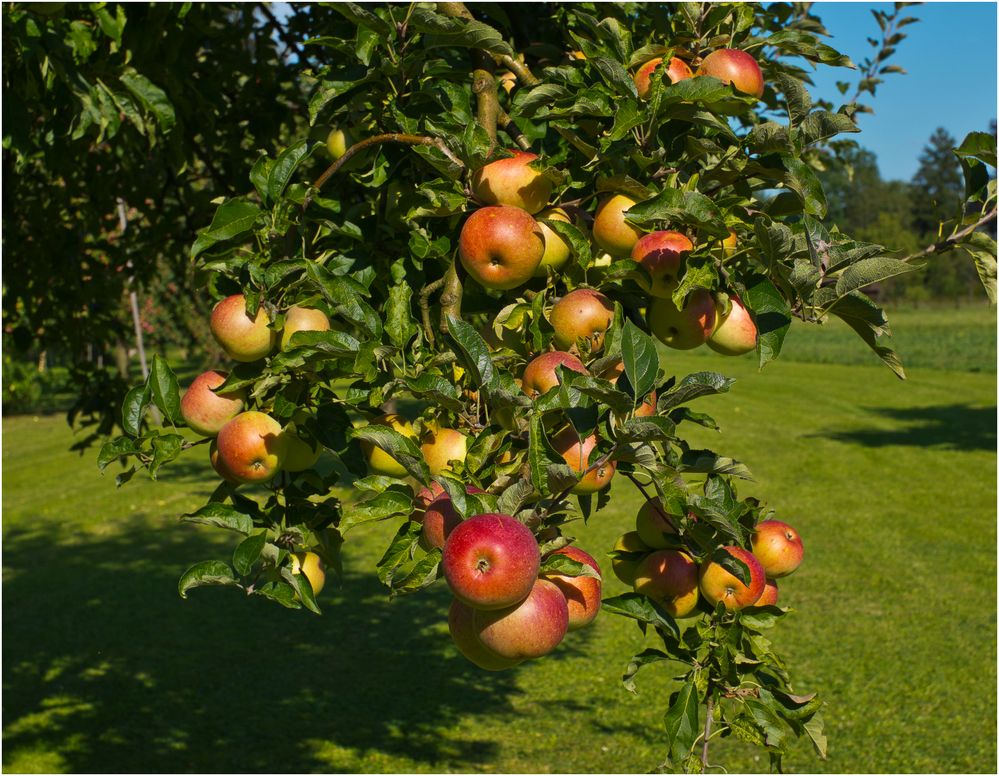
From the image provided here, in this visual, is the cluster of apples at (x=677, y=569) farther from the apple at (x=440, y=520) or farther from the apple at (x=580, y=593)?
the apple at (x=440, y=520)

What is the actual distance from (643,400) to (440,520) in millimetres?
332

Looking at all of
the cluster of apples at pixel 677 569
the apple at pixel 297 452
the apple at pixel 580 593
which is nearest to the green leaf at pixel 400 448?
the apple at pixel 580 593

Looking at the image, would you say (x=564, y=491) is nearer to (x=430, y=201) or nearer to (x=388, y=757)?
(x=430, y=201)

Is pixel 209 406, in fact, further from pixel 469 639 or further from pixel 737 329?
pixel 737 329

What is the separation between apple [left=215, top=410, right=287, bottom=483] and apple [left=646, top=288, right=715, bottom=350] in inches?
25.8

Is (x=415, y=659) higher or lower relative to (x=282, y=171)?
lower

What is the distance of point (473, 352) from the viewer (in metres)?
1.35

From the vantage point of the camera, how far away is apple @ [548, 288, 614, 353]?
1.44 meters

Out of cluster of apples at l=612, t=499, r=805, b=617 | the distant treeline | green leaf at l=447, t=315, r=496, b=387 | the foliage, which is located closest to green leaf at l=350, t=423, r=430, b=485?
the foliage

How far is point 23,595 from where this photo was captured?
8.59 meters

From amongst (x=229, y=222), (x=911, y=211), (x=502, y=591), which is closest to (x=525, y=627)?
(x=502, y=591)

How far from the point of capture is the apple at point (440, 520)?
1314 millimetres

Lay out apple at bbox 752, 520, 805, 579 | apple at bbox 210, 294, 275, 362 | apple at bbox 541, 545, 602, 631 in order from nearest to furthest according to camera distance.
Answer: apple at bbox 541, 545, 602, 631, apple at bbox 210, 294, 275, 362, apple at bbox 752, 520, 805, 579

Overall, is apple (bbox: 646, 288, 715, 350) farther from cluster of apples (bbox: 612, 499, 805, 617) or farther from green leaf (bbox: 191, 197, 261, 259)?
green leaf (bbox: 191, 197, 261, 259)
